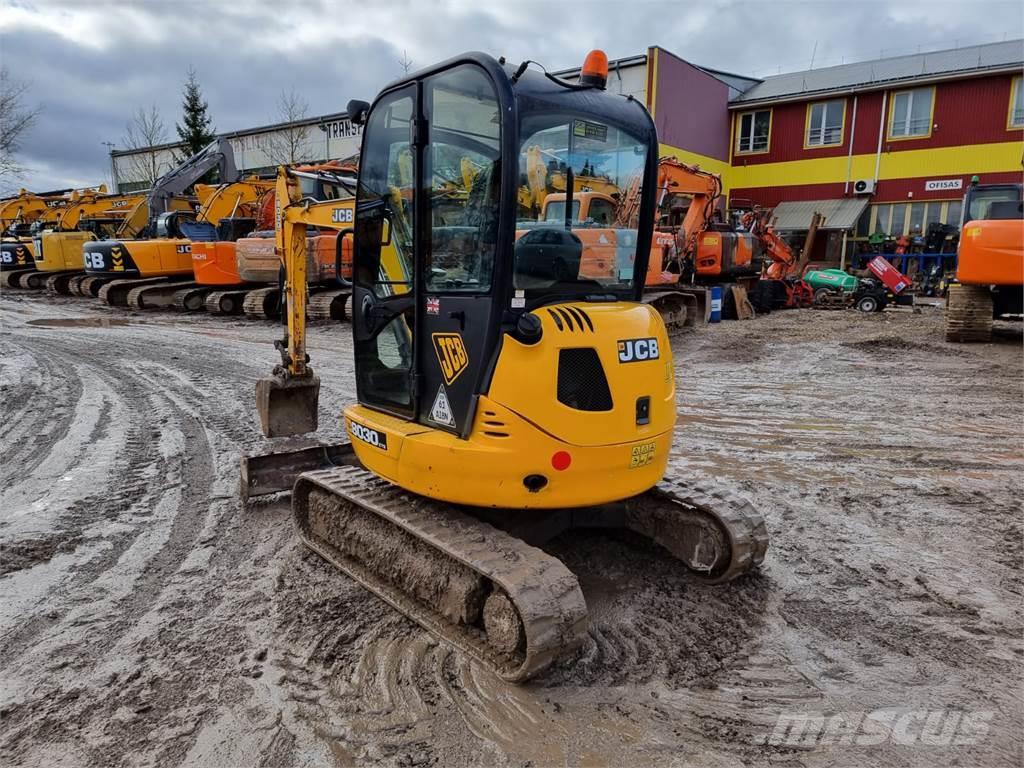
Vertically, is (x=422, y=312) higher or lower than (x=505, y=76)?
lower

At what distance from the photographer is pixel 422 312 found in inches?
135

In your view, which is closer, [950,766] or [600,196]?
[950,766]

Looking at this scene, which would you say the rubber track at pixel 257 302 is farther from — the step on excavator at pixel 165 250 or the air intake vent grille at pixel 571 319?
the air intake vent grille at pixel 571 319

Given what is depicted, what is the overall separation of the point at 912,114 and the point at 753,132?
18.4 ft

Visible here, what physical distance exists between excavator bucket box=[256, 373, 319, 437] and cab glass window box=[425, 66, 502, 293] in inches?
84.0

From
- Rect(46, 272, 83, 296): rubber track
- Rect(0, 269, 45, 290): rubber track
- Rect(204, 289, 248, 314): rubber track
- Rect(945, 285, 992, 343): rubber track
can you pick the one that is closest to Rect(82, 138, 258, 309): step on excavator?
Rect(204, 289, 248, 314): rubber track

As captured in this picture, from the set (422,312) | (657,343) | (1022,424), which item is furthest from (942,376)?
(422,312)

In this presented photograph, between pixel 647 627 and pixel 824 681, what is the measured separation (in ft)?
2.51

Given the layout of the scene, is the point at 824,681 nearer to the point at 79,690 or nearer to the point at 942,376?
the point at 79,690

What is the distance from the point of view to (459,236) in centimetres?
325

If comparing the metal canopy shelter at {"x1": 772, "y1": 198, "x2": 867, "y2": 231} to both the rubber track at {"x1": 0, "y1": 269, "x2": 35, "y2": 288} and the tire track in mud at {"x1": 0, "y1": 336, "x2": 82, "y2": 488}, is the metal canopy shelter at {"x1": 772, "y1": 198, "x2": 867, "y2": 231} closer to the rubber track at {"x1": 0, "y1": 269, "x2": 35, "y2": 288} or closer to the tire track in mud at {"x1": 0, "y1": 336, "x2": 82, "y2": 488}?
the tire track in mud at {"x1": 0, "y1": 336, "x2": 82, "y2": 488}

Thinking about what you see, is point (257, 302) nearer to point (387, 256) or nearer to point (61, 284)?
point (61, 284)

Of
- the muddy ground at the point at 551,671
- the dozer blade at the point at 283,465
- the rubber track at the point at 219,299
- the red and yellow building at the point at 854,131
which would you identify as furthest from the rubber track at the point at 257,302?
the red and yellow building at the point at 854,131

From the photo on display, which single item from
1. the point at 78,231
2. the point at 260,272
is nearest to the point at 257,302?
the point at 260,272
